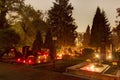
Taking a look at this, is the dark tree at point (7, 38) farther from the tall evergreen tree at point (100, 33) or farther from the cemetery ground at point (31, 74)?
the tall evergreen tree at point (100, 33)

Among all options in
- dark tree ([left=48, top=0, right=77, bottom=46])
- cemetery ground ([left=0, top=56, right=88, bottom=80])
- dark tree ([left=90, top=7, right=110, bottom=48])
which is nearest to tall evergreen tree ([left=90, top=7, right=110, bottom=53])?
dark tree ([left=90, top=7, right=110, bottom=48])

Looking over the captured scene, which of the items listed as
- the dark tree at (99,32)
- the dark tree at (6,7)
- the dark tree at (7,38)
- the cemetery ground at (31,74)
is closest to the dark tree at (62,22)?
the dark tree at (99,32)

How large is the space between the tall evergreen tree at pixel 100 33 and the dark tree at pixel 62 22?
8962 mm

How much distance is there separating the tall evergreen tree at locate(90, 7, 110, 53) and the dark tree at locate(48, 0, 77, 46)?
29.4ft

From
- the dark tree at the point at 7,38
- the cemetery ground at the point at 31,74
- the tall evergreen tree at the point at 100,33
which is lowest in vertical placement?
the cemetery ground at the point at 31,74

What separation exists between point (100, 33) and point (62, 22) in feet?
40.7

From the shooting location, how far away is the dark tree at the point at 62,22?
41094 mm

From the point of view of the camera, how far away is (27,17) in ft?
117

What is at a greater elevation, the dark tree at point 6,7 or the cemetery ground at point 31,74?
the dark tree at point 6,7

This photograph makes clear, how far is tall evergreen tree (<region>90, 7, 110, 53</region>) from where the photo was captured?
48.9m

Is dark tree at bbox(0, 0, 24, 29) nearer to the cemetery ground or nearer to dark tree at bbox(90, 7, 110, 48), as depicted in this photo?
the cemetery ground

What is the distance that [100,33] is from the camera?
48.7 meters

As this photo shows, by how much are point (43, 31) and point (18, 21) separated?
785 cm

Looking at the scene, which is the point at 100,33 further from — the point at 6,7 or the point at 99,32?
the point at 6,7
